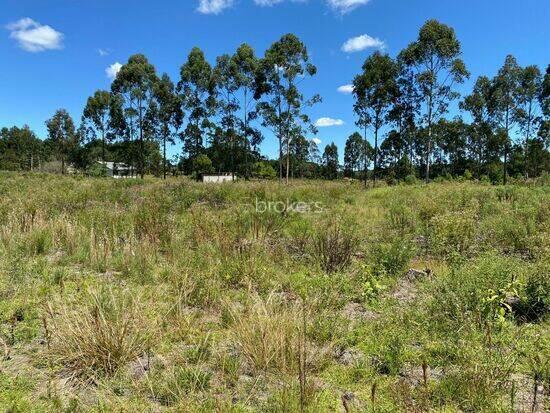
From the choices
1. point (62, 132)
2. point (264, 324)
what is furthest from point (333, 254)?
point (62, 132)

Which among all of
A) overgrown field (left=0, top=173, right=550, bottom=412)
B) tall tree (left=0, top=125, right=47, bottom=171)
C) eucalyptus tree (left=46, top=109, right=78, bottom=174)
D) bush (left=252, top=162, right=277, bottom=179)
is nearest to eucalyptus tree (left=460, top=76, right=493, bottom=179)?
bush (left=252, top=162, right=277, bottom=179)

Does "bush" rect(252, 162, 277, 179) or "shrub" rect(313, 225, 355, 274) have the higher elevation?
"bush" rect(252, 162, 277, 179)

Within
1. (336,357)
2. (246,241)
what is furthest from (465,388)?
(246,241)

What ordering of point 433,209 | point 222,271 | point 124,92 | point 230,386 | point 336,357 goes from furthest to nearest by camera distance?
1. point 124,92
2. point 433,209
3. point 222,271
4. point 336,357
5. point 230,386

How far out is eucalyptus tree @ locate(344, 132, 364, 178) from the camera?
80713 mm

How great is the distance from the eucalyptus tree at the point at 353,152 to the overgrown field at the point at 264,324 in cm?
7540

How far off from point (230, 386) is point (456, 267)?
3500mm

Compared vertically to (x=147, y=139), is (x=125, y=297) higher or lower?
lower

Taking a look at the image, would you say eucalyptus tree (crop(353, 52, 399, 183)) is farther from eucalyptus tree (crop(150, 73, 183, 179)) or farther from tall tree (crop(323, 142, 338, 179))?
tall tree (crop(323, 142, 338, 179))

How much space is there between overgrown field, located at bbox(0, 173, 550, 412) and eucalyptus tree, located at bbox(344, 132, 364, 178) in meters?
75.4

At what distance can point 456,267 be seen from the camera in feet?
16.3

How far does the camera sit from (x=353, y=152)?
269 ft

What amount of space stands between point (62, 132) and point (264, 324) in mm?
65153

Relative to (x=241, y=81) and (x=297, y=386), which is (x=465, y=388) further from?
(x=241, y=81)
